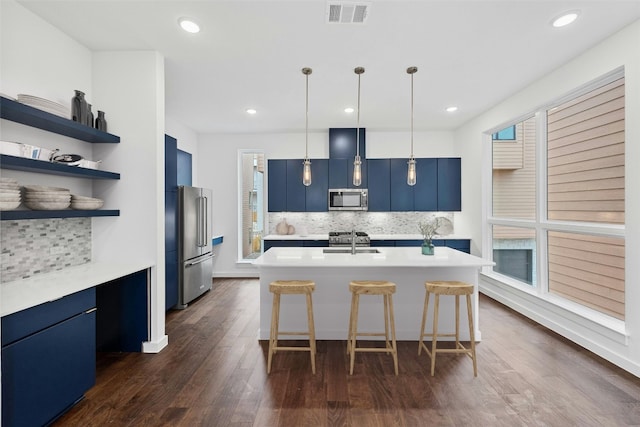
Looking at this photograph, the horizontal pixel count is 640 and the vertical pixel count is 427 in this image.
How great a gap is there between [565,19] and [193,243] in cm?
479

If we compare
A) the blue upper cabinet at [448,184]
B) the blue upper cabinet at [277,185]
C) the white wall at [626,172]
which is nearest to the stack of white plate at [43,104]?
the blue upper cabinet at [277,185]

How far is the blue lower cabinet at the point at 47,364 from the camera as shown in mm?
1699

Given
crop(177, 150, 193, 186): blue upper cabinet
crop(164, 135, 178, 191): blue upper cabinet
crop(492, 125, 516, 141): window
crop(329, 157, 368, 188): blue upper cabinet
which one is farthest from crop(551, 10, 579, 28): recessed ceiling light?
crop(177, 150, 193, 186): blue upper cabinet

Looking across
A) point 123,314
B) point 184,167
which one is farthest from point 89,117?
point 184,167

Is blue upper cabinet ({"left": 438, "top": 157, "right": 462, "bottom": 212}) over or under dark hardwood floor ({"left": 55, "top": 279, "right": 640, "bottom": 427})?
over

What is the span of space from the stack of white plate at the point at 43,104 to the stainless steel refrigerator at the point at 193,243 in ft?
6.45

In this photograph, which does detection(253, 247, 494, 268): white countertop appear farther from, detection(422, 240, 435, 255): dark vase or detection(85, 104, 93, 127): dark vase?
detection(85, 104, 93, 127): dark vase

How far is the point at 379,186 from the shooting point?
578 centimetres

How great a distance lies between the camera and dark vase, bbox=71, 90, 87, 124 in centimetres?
267

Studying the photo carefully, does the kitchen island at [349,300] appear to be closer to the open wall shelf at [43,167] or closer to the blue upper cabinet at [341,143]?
the open wall shelf at [43,167]

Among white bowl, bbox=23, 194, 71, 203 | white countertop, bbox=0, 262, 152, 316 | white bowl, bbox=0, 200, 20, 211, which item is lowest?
white countertop, bbox=0, 262, 152, 316

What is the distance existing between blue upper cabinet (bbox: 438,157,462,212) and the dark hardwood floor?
9.20ft

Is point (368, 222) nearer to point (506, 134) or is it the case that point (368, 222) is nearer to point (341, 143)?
point (341, 143)

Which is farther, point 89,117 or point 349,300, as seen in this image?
point 349,300
